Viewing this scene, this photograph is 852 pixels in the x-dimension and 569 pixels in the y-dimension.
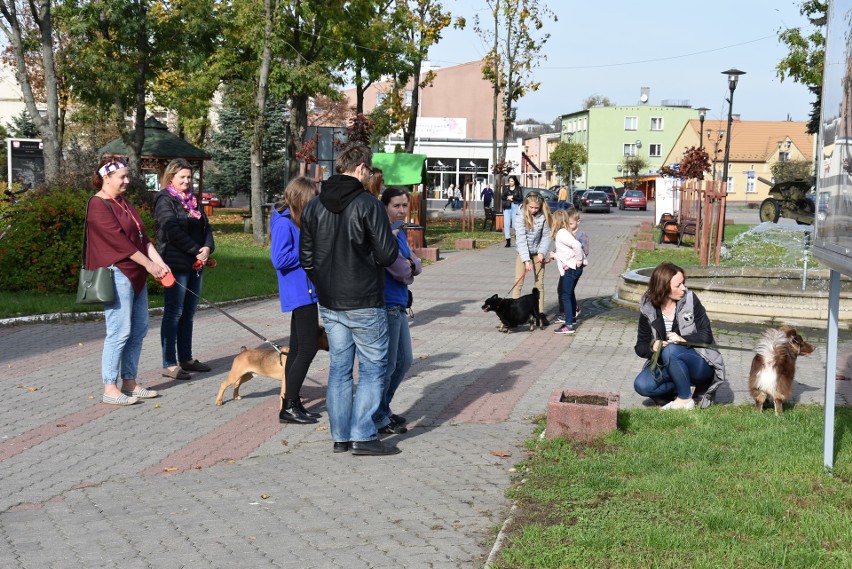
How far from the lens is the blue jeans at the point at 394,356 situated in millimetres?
6844

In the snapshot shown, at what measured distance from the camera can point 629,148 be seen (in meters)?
110

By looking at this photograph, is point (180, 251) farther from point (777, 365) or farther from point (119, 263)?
point (777, 365)

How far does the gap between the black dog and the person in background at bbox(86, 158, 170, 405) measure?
543 centimetres

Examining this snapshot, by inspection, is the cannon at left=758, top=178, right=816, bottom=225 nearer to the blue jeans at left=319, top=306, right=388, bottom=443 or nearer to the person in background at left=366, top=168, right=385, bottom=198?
the person in background at left=366, top=168, right=385, bottom=198

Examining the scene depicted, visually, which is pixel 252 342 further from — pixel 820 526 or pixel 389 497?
pixel 820 526

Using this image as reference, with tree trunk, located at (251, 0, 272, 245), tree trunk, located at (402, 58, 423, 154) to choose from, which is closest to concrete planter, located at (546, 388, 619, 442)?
tree trunk, located at (251, 0, 272, 245)

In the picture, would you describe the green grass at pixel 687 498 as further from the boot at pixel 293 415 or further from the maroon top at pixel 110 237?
the maroon top at pixel 110 237

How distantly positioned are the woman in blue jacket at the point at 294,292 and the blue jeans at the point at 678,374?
2699 mm

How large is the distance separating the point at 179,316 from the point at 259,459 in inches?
115

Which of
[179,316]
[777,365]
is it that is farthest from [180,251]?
[777,365]

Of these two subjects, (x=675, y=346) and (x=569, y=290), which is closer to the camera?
(x=675, y=346)

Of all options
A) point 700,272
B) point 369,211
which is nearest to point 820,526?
point 369,211

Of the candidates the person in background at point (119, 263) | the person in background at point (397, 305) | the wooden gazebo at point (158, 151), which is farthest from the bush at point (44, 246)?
the wooden gazebo at point (158, 151)

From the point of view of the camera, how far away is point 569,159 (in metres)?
102
